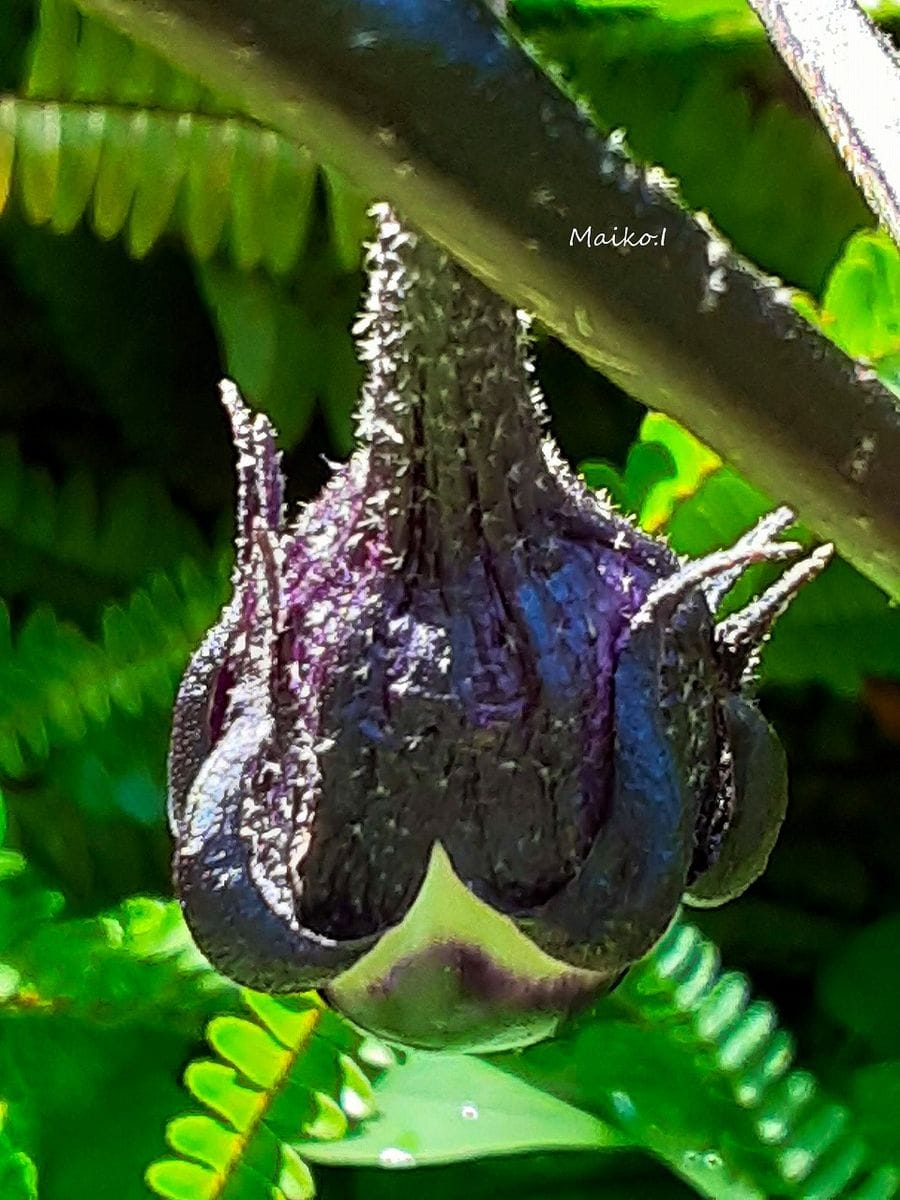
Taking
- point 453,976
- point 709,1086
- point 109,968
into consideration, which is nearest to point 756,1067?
point 709,1086

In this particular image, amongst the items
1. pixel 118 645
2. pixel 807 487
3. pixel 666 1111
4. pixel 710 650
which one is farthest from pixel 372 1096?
pixel 807 487

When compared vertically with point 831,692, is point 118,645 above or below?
below

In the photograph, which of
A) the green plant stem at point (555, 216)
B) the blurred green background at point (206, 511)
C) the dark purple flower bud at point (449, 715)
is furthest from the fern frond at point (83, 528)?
the green plant stem at point (555, 216)

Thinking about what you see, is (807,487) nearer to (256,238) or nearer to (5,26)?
(256,238)

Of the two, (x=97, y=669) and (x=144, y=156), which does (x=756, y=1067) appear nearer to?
(x=97, y=669)

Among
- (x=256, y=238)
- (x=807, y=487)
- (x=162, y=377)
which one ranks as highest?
(x=807, y=487)

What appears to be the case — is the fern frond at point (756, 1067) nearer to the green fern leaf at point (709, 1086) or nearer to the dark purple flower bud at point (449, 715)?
the green fern leaf at point (709, 1086)

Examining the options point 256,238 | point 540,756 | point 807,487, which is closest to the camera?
point 807,487
